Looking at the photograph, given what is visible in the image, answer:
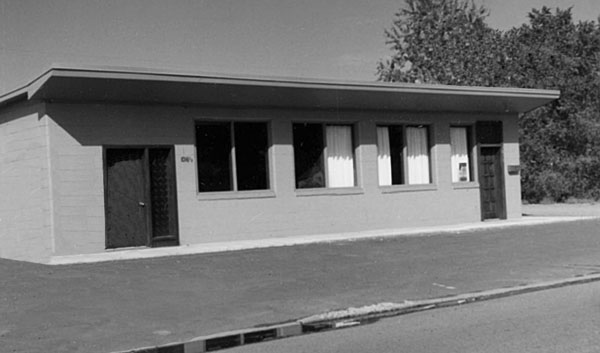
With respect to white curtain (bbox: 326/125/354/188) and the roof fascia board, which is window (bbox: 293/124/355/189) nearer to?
white curtain (bbox: 326/125/354/188)

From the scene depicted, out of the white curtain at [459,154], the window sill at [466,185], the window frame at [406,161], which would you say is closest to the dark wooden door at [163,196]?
the window frame at [406,161]

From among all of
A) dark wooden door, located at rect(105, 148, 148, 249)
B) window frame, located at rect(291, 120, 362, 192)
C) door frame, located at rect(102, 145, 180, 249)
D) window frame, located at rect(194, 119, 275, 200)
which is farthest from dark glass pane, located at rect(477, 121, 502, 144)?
dark wooden door, located at rect(105, 148, 148, 249)

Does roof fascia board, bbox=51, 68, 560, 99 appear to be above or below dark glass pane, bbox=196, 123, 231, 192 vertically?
above

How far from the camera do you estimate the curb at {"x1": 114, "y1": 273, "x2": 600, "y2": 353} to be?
7.50 meters

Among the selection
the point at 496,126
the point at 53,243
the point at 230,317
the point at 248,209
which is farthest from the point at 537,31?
the point at 230,317

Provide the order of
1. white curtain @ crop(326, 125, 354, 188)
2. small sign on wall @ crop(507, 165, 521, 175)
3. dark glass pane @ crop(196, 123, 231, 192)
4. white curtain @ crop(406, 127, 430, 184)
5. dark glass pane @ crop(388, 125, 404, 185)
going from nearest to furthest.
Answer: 1. dark glass pane @ crop(196, 123, 231, 192)
2. white curtain @ crop(326, 125, 354, 188)
3. dark glass pane @ crop(388, 125, 404, 185)
4. white curtain @ crop(406, 127, 430, 184)
5. small sign on wall @ crop(507, 165, 521, 175)

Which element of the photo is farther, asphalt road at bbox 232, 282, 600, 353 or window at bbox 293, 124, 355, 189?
window at bbox 293, 124, 355, 189

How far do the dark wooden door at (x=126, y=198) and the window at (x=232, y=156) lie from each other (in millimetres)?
1574

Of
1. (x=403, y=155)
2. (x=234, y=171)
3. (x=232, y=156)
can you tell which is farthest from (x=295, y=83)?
(x=403, y=155)

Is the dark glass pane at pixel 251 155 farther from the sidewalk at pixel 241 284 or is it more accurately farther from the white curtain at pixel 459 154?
the white curtain at pixel 459 154

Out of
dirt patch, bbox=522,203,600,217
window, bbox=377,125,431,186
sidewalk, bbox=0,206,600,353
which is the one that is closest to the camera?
sidewalk, bbox=0,206,600,353

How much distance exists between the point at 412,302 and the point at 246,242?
26.4ft

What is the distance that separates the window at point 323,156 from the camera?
18.8 m

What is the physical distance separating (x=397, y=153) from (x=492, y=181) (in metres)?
3.71
